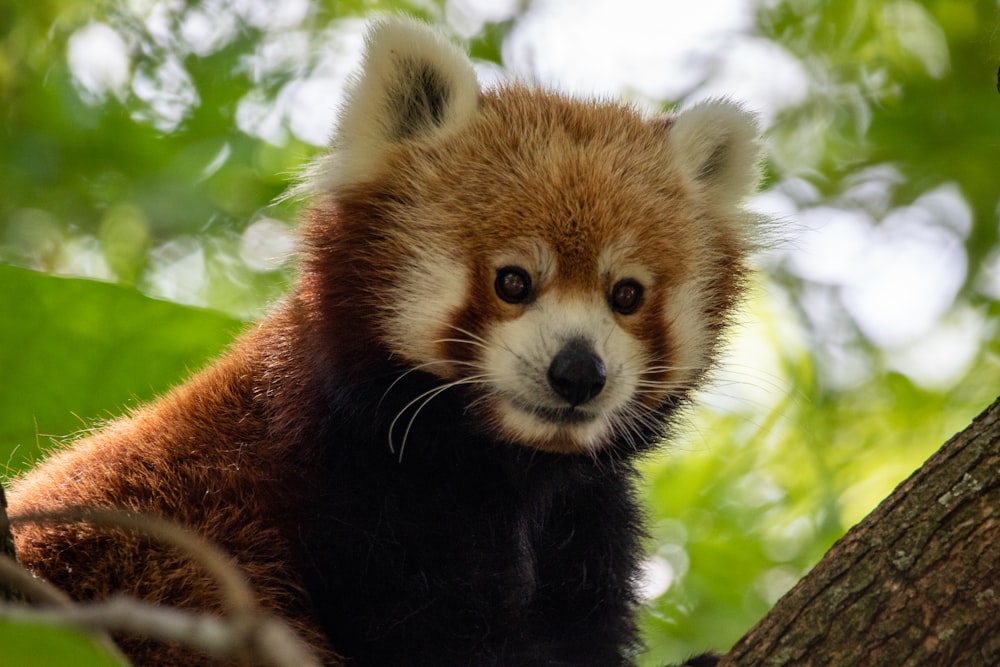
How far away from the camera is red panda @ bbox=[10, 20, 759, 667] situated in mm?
3021

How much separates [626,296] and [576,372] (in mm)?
366

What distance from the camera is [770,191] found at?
671cm

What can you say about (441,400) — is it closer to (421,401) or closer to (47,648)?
(421,401)

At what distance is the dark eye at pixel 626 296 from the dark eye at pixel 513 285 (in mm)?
271

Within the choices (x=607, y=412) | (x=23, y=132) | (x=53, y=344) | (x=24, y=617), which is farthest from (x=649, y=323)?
(x=23, y=132)

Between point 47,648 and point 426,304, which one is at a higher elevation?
point 426,304

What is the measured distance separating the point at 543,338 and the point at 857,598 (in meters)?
1.15

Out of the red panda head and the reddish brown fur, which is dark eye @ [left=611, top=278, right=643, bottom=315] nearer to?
the red panda head

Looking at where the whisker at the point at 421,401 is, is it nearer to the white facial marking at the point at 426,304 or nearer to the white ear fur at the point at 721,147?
the white facial marking at the point at 426,304

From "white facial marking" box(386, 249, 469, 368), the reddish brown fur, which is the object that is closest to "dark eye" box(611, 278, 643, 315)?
"white facial marking" box(386, 249, 469, 368)

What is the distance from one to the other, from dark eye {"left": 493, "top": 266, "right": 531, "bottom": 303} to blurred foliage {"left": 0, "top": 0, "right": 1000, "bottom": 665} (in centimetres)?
199

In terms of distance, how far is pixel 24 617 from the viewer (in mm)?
1214

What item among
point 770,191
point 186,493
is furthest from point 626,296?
point 770,191

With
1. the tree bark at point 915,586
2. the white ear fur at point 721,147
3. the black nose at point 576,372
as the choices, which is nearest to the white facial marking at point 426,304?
the black nose at point 576,372
